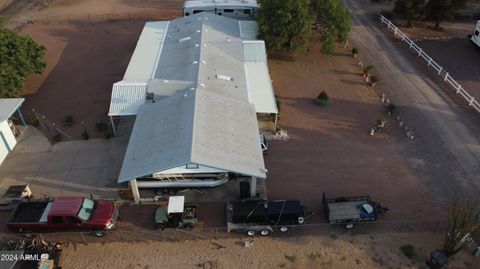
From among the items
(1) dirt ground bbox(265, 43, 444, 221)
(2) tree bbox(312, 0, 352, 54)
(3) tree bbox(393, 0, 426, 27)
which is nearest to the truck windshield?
(1) dirt ground bbox(265, 43, 444, 221)

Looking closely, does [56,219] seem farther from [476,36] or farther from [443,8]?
[443,8]

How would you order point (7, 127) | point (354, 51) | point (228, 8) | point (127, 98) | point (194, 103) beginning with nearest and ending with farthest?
point (194, 103), point (7, 127), point (127, 98), point (354, 51), point (228, 8)

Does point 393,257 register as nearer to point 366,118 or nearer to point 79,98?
point 366,118

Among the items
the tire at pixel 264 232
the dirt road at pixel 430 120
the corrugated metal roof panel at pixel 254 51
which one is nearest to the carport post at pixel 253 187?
the tire at pixel 264 232

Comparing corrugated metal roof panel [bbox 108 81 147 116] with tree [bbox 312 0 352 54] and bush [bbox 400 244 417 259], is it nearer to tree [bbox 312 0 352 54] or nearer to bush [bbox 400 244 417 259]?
tree [bbox 312 0 352 54]

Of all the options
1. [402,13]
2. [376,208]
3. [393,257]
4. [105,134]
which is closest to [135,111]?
[105,134]

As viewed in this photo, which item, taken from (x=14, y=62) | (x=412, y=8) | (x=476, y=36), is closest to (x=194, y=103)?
(x=14, y=62)
